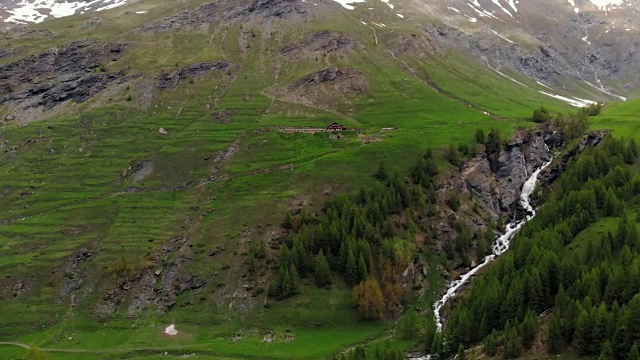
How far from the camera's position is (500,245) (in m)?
150

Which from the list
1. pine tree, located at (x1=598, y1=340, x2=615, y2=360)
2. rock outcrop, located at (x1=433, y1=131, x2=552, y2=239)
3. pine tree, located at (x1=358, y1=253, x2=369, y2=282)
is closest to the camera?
pine tree, located at (x1=598, y1=340, x2=615, y2=360)

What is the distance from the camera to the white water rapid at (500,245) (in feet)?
431

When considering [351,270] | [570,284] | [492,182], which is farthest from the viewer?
[492,182]

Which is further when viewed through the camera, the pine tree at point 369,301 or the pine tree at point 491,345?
Answer: the pine tree at point 369,301

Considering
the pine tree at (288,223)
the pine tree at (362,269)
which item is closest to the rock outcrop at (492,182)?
the pine tree at (362,269)

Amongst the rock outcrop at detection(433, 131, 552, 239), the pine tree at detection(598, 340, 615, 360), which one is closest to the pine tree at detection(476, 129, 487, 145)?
the rock outcrop at detection(433, 131, 552, 239)

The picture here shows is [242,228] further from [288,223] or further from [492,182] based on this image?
[492,182]

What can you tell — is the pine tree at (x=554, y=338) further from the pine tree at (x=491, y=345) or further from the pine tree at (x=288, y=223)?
the pine tree at (x=288, y=223)

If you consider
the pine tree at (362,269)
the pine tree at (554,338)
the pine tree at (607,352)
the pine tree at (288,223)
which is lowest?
the pine tree at (362,269)

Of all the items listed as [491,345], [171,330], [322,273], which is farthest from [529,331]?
[171,330]

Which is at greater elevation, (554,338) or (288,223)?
(554,338)

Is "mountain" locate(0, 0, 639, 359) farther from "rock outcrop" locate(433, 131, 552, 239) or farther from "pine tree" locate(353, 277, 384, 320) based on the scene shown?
"pine tree" locate(353, 277, 384, 320)

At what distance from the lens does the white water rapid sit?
13125 cm

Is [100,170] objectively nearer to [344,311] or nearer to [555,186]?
[344,311]
